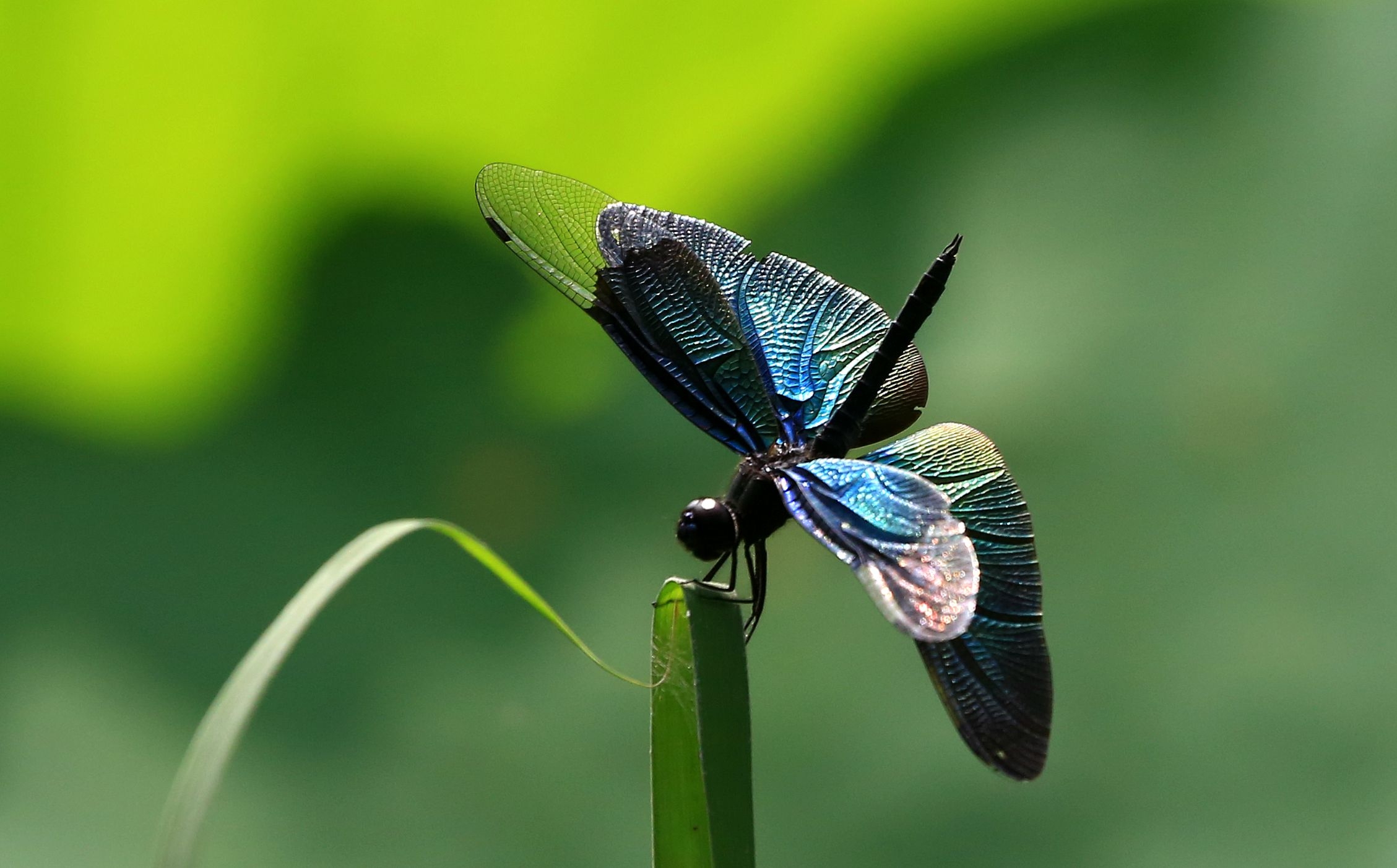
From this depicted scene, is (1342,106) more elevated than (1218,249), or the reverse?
(1342,106)

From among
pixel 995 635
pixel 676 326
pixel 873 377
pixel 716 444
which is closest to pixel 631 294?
pixel 676 326

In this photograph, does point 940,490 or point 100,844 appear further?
point 100,844

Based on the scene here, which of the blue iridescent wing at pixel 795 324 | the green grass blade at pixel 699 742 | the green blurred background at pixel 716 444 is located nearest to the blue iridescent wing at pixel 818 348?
the blue iridescent wing at pixel 795 324

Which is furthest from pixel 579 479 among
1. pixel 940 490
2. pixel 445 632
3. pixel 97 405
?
pixel 940 490

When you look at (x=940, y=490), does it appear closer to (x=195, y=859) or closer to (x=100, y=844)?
(x=195, y=859)

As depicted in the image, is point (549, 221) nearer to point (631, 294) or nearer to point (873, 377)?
point (631, 294)

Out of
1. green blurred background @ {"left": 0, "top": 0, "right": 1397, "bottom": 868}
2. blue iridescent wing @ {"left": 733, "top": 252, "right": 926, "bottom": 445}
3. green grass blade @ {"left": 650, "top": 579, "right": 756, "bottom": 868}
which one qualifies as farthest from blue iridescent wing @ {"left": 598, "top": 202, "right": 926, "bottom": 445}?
green blurred background @ {"left": 0, "top": 0, "right": 1397, "bottom": 868}

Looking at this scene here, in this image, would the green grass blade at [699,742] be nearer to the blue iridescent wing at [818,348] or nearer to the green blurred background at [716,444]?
the blue iridescent wing at [818,348]
